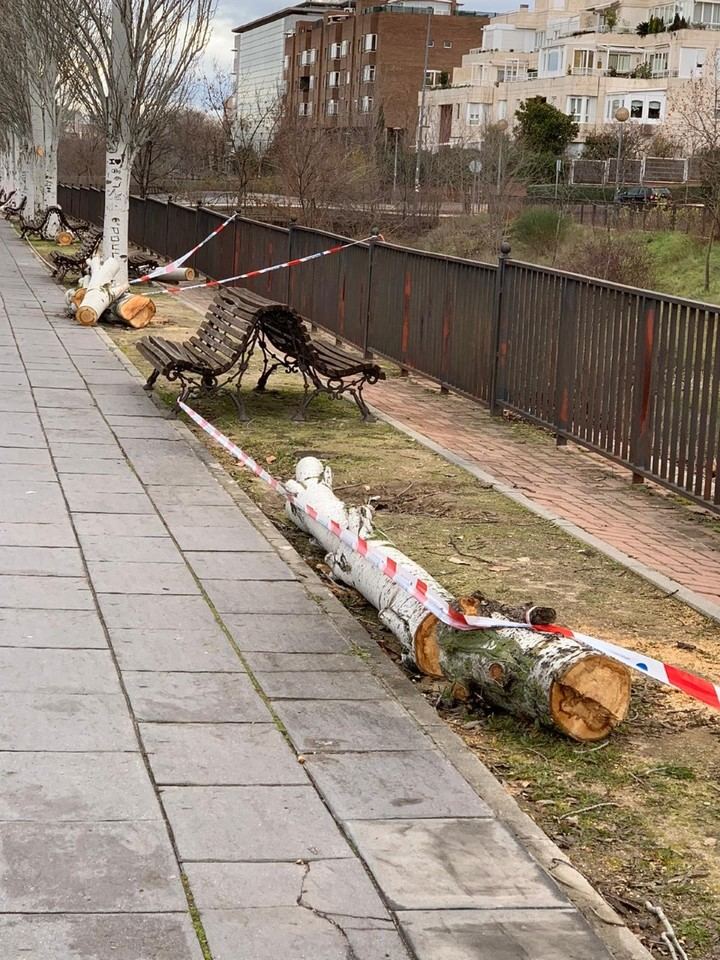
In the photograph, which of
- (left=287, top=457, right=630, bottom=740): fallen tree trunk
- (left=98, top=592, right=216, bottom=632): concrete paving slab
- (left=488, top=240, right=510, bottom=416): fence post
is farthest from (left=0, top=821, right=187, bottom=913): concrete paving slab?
(left=488, top=240, right=510, bottom=416): fence post

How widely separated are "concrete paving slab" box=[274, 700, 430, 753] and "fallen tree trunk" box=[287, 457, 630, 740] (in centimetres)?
35

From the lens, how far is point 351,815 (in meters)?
4.38

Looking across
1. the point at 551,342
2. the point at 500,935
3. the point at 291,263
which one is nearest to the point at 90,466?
the point at 551,342

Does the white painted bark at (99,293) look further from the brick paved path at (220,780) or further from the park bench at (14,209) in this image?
the park bench at (14,209)

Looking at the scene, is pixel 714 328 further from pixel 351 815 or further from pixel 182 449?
pixel 351 815

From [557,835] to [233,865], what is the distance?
1.04 meters

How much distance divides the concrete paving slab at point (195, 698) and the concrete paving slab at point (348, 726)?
123 millimetres

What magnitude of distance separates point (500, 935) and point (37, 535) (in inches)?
171

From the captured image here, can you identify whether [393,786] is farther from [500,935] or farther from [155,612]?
[155,612]

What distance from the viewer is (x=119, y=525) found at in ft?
25.8

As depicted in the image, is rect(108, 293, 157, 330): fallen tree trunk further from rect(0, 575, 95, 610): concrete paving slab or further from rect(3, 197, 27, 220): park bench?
rect(3, 197, 27, 220): park bench

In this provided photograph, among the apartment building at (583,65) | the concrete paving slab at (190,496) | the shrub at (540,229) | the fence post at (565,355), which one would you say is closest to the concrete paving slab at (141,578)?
the concrete paving slab at (190,496)

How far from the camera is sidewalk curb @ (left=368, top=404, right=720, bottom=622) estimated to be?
22.9ft

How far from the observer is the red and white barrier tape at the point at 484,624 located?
15.6 ft
